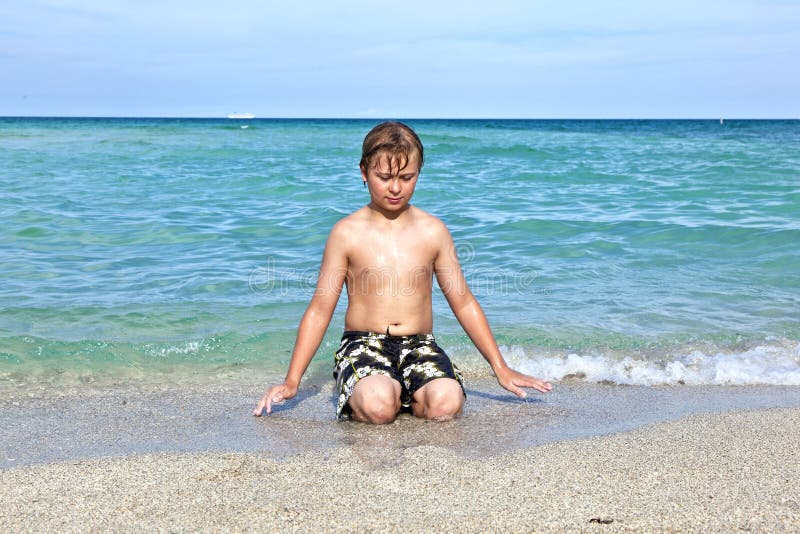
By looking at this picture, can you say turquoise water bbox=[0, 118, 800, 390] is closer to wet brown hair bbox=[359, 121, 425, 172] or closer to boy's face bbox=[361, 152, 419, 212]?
boy's face bbox=[361, 152, 419, 212]

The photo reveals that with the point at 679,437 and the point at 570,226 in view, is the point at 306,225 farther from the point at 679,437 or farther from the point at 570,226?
the point at 679,437

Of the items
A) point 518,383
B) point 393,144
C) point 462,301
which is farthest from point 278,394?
point 393,144

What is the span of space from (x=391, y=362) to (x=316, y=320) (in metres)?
0.38

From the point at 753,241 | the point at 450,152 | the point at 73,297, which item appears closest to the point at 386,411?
the point at 73,297

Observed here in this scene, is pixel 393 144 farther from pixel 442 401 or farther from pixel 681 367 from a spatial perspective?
pixel 681 367

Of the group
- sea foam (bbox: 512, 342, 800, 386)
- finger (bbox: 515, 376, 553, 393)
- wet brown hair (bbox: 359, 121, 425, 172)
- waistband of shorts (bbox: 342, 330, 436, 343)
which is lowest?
sea foam (bbox: 512, 342, 800, 386)

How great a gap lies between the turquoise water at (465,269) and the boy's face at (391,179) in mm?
1295

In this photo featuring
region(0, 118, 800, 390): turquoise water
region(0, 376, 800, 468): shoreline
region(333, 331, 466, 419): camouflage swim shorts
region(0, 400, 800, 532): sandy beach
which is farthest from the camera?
region(0, 118, 800, 390): turquoise water

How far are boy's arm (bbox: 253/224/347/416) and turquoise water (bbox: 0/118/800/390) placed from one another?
99 centimetres

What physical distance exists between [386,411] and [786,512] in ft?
4.79

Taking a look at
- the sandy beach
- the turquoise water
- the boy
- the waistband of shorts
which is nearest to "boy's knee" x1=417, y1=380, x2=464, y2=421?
the boy

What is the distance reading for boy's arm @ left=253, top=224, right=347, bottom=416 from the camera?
3047mm

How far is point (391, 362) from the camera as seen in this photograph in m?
3.24

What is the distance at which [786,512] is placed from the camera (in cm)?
216
